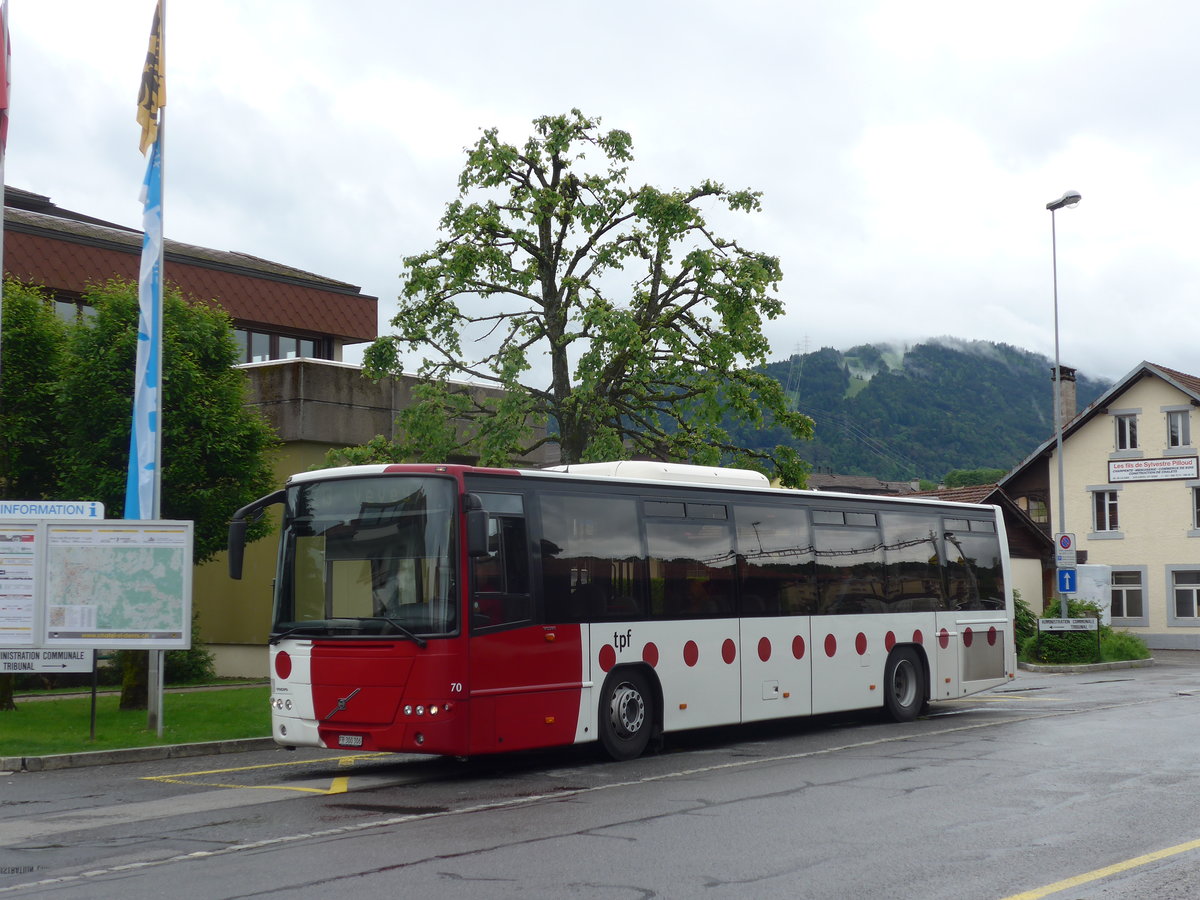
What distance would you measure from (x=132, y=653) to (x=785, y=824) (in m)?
13.6

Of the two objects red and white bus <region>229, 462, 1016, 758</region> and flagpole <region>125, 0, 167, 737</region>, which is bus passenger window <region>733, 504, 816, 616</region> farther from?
flagpole <region>125, 0, 167, 737</region>

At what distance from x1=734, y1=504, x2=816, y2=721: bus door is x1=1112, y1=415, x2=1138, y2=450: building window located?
41335 millimetres

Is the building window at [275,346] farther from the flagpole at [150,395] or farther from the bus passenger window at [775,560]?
the bus passenger window at [775,560]

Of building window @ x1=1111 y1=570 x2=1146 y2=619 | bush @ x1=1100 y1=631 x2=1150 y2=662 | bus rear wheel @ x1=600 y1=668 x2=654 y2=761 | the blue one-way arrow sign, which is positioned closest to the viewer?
bus rear wheel @ x1=600 y1=668 x2=654 y2=761

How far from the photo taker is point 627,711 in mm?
13938

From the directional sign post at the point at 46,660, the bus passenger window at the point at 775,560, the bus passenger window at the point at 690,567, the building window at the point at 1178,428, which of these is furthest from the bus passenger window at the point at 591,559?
the building window at the point at 1178,428

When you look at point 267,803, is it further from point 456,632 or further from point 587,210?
point 587,210

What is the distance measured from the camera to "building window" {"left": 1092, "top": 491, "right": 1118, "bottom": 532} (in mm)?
54062

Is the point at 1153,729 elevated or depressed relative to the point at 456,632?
depressed

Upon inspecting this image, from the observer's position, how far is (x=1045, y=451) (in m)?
55.4

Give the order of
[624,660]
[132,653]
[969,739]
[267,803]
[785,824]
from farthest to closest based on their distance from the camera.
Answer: [132,653], [969,739], [624,660], [267,803], [785,824]

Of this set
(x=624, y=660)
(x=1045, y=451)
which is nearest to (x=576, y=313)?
(x=624, y=660)

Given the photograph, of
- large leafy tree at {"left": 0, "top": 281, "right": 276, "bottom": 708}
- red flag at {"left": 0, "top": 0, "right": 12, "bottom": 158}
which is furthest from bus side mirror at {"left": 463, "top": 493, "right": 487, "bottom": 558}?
red flag at {"left": 0, "top": 0, "right": 12, "bottom": 158}

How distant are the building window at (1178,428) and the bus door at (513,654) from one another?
1766 inches
